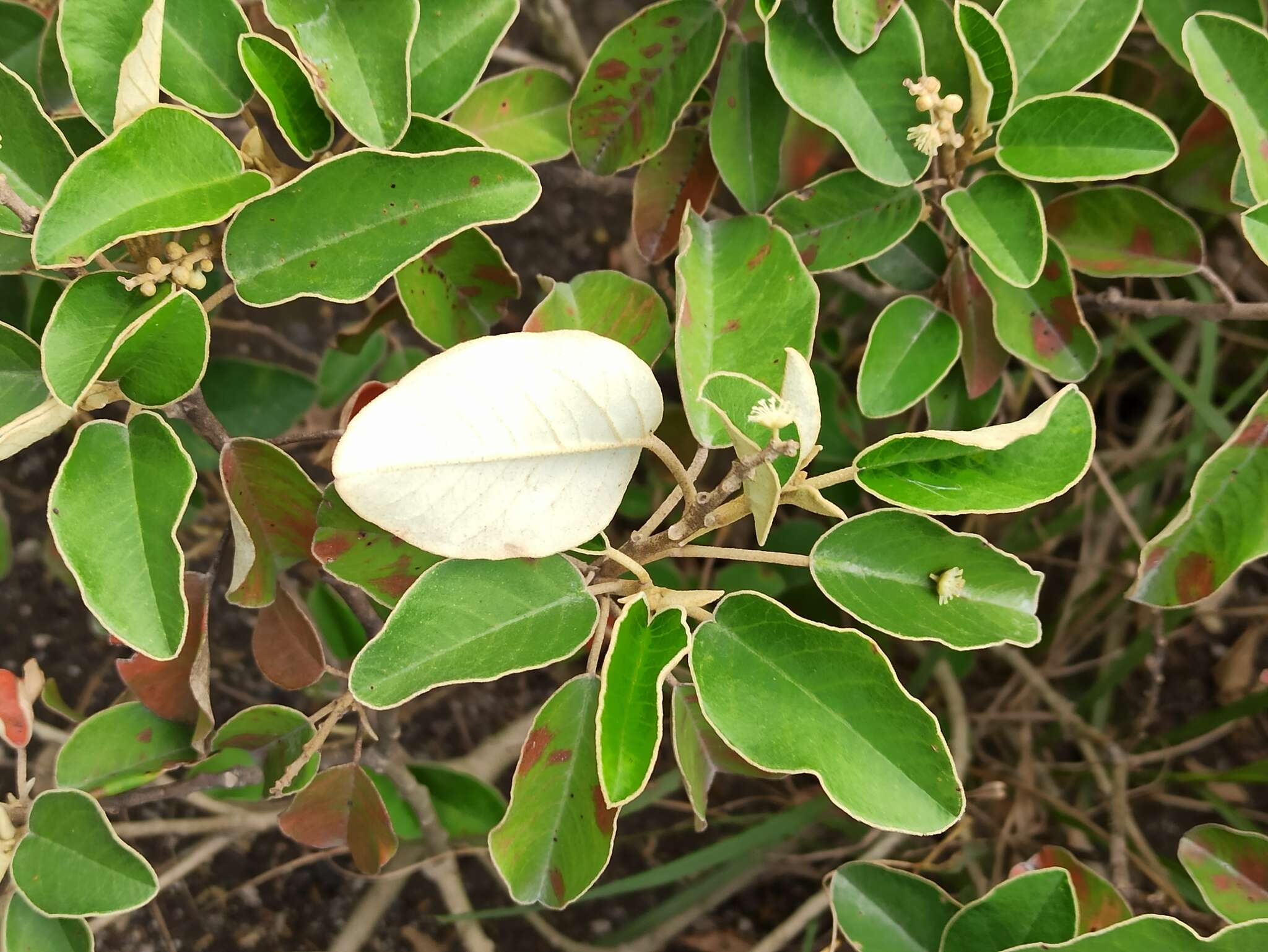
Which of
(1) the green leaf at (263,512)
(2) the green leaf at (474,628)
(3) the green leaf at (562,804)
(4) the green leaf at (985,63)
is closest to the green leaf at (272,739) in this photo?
(1) the green leaf at (263,512)

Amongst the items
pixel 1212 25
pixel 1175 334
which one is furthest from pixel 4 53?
pixel 1175 334

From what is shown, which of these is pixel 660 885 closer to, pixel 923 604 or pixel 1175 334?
pixel 923 604

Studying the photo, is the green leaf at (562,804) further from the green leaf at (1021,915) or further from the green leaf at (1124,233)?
the green leaf at (1124,233)

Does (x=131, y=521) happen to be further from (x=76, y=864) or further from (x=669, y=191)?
(x=669, y=191)

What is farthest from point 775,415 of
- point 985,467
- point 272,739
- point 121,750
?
point 121,750

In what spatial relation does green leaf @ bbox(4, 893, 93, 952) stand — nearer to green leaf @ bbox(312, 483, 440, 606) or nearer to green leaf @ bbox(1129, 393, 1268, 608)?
green leaf @ bbox(312, 483, 440, 606)
